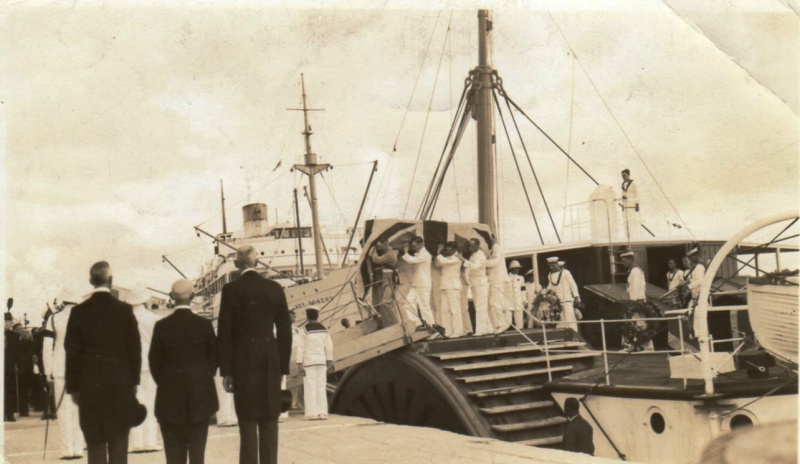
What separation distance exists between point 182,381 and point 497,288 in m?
6.92

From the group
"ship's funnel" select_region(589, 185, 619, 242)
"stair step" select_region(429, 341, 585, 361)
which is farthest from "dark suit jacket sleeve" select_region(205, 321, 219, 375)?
"ship's funnel" select_region(589, 185, 619, 242)

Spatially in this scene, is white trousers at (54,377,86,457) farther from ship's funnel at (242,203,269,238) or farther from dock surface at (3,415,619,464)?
ship's funnel at (242,203,269,238)

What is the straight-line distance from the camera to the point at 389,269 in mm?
10266

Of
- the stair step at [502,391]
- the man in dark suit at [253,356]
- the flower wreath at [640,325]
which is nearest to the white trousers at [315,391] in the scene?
the stair step at [502,391]

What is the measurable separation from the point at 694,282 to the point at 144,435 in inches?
297

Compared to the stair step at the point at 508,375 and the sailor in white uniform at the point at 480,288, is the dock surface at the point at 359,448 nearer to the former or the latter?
the stair step at the point at 508,375

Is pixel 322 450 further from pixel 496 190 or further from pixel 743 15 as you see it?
pixel 496 190

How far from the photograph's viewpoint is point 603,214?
13.1 m

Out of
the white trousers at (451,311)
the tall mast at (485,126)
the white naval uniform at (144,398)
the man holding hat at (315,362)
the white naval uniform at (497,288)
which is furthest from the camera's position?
the tall mast at (485,126)

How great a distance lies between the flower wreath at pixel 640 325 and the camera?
10.0 metres

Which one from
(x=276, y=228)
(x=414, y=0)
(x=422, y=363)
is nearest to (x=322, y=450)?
(x=422, y=363)

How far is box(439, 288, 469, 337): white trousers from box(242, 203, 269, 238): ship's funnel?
982 centimetres

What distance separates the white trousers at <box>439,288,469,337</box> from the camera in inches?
421

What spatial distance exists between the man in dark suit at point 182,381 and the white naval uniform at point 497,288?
6711 millimetres
